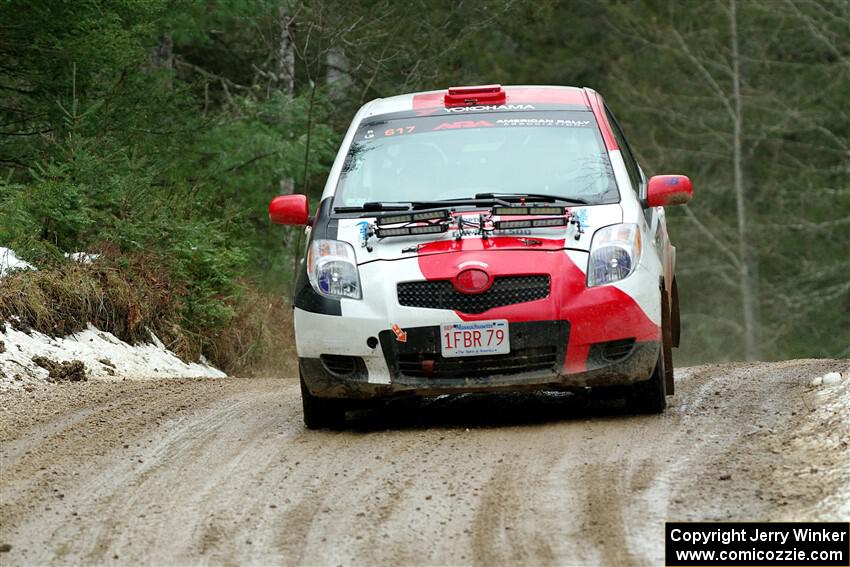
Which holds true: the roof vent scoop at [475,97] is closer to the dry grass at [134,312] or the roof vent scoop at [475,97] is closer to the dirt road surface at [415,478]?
the dirt road surface at [415,478]

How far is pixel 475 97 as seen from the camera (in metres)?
9.48

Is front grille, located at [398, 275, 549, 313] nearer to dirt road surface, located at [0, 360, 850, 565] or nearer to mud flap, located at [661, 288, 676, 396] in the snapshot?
dirt road surface, located at [0, 360, 850, 565]

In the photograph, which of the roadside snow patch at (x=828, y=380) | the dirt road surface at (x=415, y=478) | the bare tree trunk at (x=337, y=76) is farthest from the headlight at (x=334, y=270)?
the bare tree trunk at (x=337, y=76)

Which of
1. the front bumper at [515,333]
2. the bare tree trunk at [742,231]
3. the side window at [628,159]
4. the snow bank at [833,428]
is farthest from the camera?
the bare tree trunk at [742,231]

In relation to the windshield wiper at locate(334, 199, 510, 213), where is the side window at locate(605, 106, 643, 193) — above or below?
above

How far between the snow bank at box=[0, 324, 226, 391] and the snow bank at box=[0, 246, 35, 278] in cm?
78

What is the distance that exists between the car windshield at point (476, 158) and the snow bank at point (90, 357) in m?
3.26

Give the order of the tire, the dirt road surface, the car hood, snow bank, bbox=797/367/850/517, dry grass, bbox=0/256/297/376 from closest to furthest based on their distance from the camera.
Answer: the dirt road surface, snow bank, bbox=797/367/850/517, the car hood, the tire, dry grass, bbox=0/256/297/376

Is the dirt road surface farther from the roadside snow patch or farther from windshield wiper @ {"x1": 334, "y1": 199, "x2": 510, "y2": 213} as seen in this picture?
windshield wiper @ {"x1": 334, "y1": 199, "x2": 510, "y2": 213}

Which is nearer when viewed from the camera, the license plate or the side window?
the license plate

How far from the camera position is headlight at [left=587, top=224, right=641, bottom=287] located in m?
7.92

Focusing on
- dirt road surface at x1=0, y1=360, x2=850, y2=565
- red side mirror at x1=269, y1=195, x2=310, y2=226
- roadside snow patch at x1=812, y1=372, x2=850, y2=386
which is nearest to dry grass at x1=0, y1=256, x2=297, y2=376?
dirt road surface at x1=0, y1=360, x2=850, y2=565

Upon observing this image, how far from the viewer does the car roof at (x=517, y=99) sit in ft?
31.1

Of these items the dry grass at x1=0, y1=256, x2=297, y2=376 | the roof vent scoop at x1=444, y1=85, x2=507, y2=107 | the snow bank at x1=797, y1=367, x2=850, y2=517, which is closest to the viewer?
the snow bank at x1=797, y1=367, x2=850, y2=517
